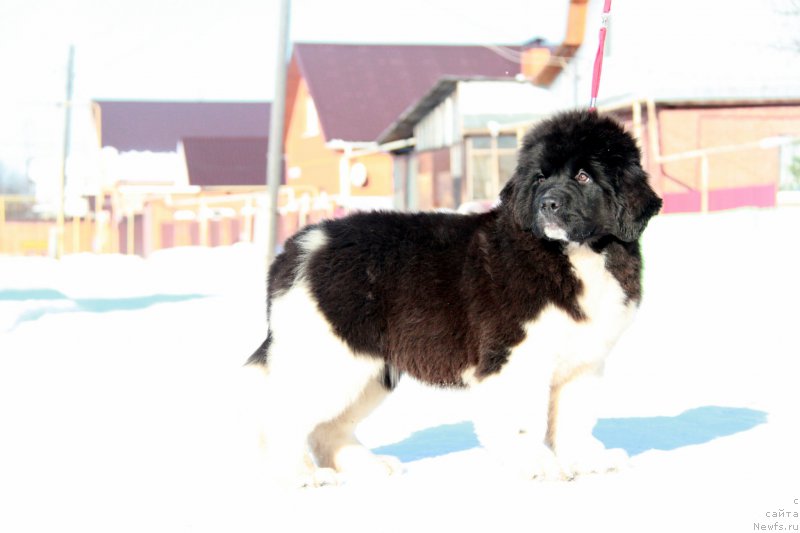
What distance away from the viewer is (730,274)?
1352 cm

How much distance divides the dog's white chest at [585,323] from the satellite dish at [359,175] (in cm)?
3156

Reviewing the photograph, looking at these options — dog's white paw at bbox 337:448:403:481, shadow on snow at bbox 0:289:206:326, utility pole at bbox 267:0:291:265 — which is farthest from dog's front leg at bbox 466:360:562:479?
utility pole at bbox 267:0:291:265

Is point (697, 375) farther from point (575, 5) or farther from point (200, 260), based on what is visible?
point (200, 260)

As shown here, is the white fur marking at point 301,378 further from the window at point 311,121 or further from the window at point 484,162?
the window at point 311,121

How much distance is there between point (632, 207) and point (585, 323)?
0.52 metres

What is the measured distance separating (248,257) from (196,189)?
63.2 ft

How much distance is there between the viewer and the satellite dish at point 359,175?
35.8 meters

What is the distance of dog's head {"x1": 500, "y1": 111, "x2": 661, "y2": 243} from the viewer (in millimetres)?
4234

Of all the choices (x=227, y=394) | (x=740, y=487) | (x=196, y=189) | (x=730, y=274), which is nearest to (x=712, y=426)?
(x=740, y=487)

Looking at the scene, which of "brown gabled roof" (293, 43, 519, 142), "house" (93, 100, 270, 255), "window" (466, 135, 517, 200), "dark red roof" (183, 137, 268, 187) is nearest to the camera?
"window" (466, 135, 517, 200)

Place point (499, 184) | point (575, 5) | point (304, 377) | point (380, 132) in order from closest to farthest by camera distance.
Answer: point (304, 377) < point (575, 5) < point (499, 184) < point (380, 132)

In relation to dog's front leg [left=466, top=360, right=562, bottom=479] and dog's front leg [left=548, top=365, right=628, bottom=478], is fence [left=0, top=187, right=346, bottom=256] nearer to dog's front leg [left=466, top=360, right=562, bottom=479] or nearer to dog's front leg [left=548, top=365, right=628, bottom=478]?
dog's front leg [left=548, top=365, right=628, bottom=478]

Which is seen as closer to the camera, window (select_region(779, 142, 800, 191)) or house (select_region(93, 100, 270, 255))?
window (select_region(779, 142, 800, 191))

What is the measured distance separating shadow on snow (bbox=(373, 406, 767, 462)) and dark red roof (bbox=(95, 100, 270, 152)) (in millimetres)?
46912
